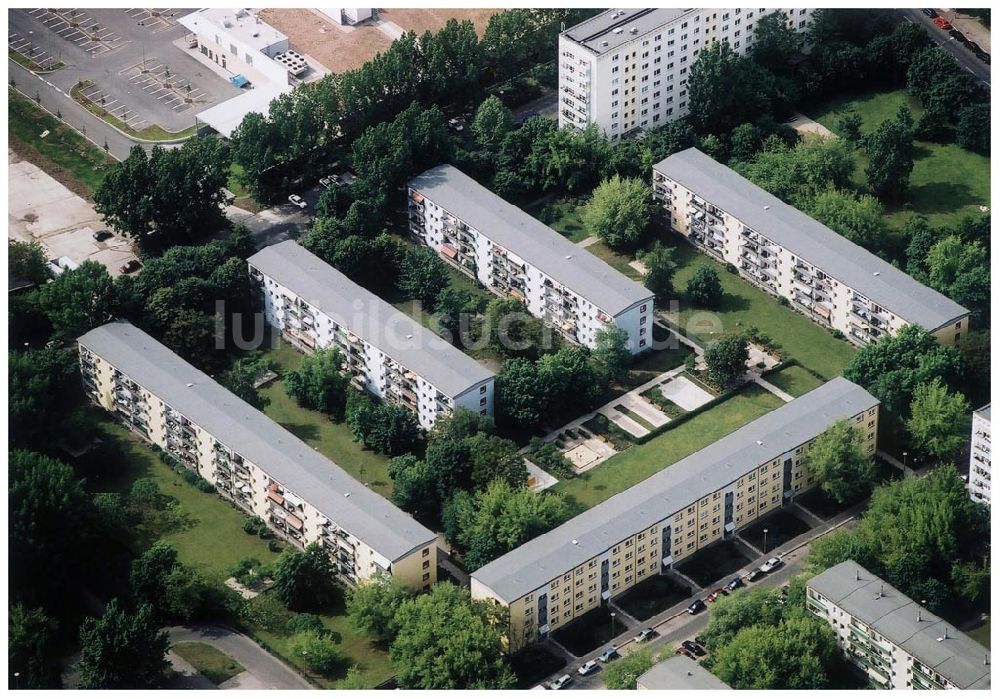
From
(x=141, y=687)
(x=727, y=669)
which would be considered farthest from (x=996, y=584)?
(x=141, y=687)

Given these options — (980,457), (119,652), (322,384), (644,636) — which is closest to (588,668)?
(644,636)

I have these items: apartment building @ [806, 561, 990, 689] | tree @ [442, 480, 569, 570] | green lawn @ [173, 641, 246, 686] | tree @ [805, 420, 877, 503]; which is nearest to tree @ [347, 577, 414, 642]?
tree @ [442, 480, 569, 570]

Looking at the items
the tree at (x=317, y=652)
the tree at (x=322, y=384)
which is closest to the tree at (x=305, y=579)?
the tree at (x=317, y=652)

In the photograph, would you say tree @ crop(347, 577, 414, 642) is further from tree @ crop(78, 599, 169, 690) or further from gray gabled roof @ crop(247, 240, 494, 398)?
gray gabled roof @ crop(247, 240, 494, 398)

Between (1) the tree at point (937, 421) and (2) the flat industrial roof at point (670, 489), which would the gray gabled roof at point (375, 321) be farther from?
(1) the tree at point (937, 421)

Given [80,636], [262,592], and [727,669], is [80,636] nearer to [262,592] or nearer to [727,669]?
[262,592]

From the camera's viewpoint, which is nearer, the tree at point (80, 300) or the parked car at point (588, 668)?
the parked car at point (588, 668)
